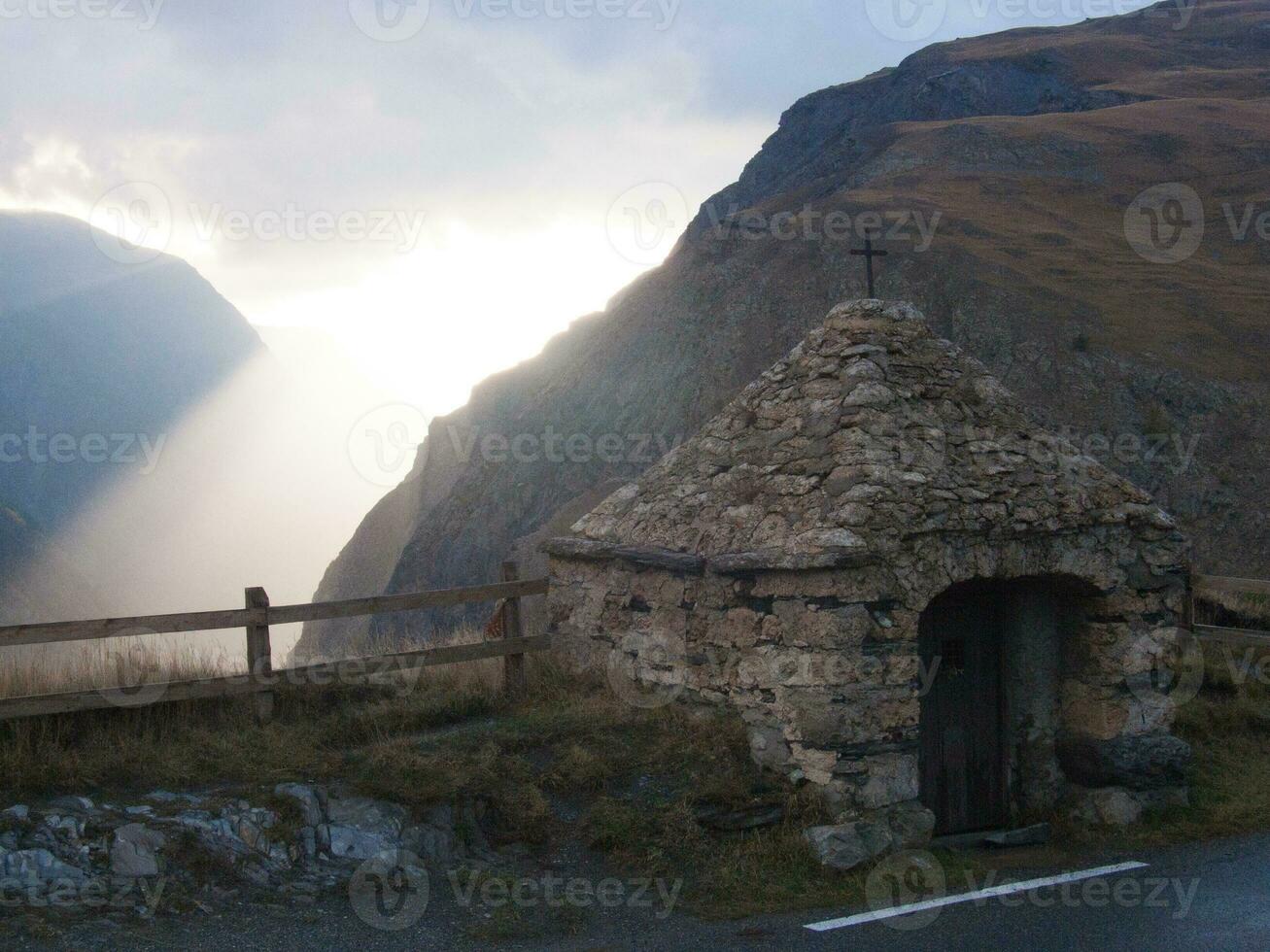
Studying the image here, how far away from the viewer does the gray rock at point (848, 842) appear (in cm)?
736

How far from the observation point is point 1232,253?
127ft

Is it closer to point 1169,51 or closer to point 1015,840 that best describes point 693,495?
point 1015,840

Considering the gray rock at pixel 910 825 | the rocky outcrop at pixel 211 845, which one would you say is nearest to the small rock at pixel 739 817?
the gray rock at pixel 910 825

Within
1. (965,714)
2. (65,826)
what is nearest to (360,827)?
(65,826)

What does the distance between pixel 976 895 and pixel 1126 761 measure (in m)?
2.39

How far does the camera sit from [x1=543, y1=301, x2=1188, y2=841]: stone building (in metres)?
7.75

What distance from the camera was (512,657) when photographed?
32.1ft

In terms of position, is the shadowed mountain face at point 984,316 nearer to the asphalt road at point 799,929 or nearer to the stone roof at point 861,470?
the stone roof at point 861,470

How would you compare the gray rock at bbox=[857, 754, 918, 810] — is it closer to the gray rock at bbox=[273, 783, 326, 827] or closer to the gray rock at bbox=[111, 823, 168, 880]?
the gray rock at bbox=[273, 783, 326, 827]

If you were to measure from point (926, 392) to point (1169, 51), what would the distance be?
78697 millimetres

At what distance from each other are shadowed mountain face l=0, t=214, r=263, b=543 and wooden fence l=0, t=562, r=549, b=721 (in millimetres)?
Result: 56984

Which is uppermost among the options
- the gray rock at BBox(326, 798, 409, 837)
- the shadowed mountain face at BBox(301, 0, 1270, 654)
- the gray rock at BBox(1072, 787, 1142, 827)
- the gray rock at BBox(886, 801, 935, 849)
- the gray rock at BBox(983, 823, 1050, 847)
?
the shadowed mountain face at BBox(301, 0, 1270, 654)

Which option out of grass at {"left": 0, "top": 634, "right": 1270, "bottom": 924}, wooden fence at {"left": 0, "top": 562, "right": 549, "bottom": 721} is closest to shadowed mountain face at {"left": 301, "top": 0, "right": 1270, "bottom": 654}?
wooden fence at {"left": 0, "top": 562, "right": 549, "bottom": 721}

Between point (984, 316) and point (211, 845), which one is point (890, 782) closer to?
point (211, 845)
